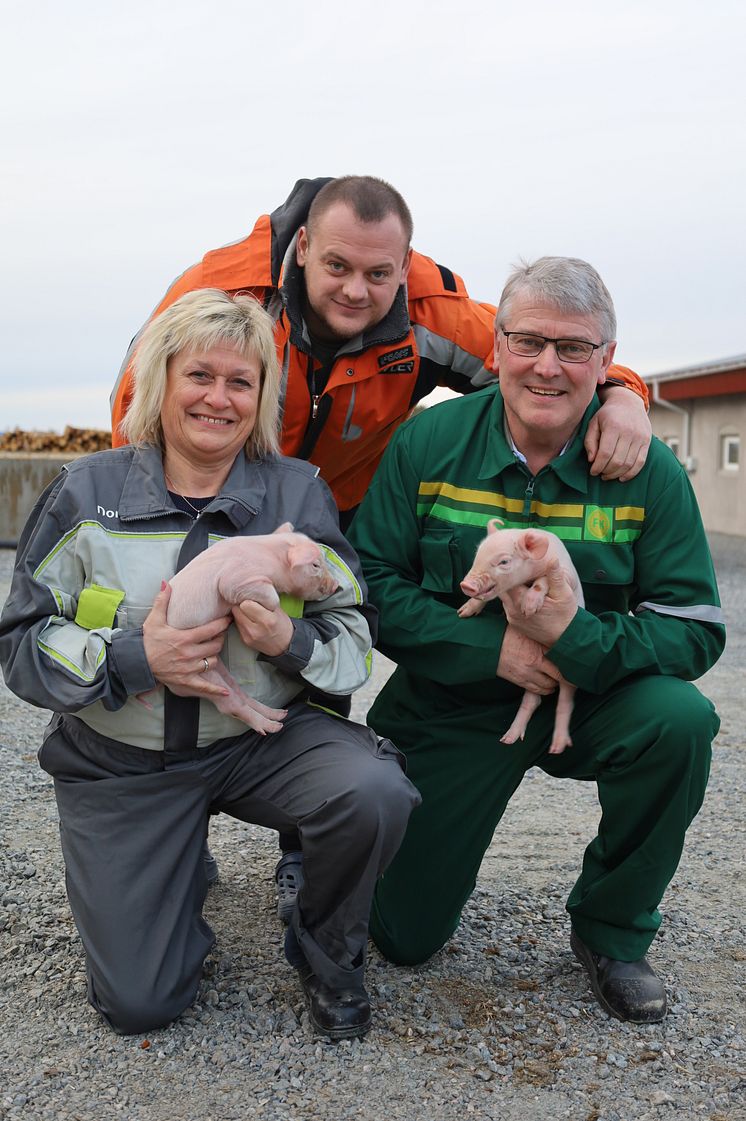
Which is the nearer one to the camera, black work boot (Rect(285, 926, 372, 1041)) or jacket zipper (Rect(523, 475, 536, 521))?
black work boot (Rect(285, 926, 372, 1041))

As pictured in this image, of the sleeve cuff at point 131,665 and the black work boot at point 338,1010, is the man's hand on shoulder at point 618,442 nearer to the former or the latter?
the sleeve cuff at point 131,665

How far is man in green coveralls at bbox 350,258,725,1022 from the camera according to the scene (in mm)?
3270

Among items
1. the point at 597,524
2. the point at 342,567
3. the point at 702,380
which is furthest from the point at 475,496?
the point at 702,380

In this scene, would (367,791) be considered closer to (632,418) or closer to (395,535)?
(395,535)

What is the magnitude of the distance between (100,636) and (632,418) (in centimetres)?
179

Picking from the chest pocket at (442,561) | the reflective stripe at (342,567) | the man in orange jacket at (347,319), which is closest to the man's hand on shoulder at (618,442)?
the man in orange jacket at (347,319)

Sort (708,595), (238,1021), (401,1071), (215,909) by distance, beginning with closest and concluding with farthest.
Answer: (401,1071)
(238,1021)
(708,595)
(215,909)

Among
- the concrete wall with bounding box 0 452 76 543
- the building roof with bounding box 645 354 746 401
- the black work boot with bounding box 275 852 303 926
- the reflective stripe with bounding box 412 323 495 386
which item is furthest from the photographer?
the building roof with bounding box 645 354 746 401

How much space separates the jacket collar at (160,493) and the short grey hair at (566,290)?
95 centimetres

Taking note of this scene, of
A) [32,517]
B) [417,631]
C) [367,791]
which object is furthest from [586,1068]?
[32,517]

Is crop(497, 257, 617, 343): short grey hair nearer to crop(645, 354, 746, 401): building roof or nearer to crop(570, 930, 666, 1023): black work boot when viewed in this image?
crop(570, 930, 666, 1023): black work boot

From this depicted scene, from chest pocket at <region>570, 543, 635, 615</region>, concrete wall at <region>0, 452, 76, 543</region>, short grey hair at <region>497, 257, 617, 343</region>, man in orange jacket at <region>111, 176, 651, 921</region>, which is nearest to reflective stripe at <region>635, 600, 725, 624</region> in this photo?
chest pocket at <region>570, 543, 635, 615</region>

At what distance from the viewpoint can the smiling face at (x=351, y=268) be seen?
3.91m

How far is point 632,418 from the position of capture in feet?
11.5
